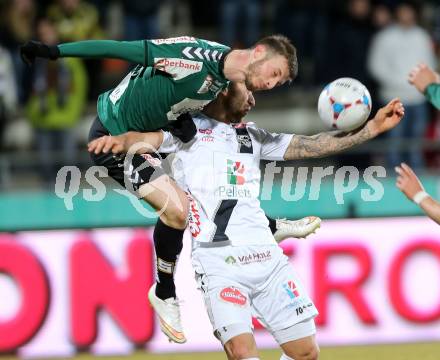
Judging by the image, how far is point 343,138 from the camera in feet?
23.5

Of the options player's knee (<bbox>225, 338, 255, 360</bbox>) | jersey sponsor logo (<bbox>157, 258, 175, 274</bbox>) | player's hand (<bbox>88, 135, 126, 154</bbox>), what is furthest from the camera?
jersey sponsor logo (<bbox>157, 258, 175, 274</bbox>)

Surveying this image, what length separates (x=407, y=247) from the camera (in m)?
9.59

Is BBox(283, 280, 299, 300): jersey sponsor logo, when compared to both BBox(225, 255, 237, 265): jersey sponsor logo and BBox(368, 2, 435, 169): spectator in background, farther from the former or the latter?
BBox(368, 2, 435, 169): spectator in background

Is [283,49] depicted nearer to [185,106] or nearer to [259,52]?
[259,52]

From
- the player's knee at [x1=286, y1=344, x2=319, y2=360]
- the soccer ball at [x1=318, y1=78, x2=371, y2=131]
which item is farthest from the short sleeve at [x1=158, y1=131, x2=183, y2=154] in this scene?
the player's knee at [x1=286, y1=344, x2=319, y2=360]

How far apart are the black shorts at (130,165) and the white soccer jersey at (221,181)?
15 cm

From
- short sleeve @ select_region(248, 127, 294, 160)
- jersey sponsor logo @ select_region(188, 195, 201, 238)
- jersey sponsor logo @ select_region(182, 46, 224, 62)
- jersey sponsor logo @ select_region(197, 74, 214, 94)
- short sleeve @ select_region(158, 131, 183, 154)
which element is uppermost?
jersey sponsor logo @ select_region(182, 46, 224, 62)

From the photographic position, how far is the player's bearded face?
278 inches

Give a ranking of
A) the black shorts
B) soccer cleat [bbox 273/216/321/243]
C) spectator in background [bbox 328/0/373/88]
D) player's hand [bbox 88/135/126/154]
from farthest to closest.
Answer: spectator in background [bbox 328/0/373/88] < soccer cleat [bbox 273/216/321/243] < the black shorts < player's hand [bbox 88/135/126/154]

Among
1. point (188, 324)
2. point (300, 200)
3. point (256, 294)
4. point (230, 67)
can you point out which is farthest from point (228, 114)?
point (300, 200)

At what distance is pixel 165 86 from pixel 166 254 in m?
1.14

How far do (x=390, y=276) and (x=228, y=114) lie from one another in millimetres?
2970

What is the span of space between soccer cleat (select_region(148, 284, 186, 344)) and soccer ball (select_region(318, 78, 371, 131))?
1683 mm

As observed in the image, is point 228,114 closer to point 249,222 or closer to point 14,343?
point 249,222
